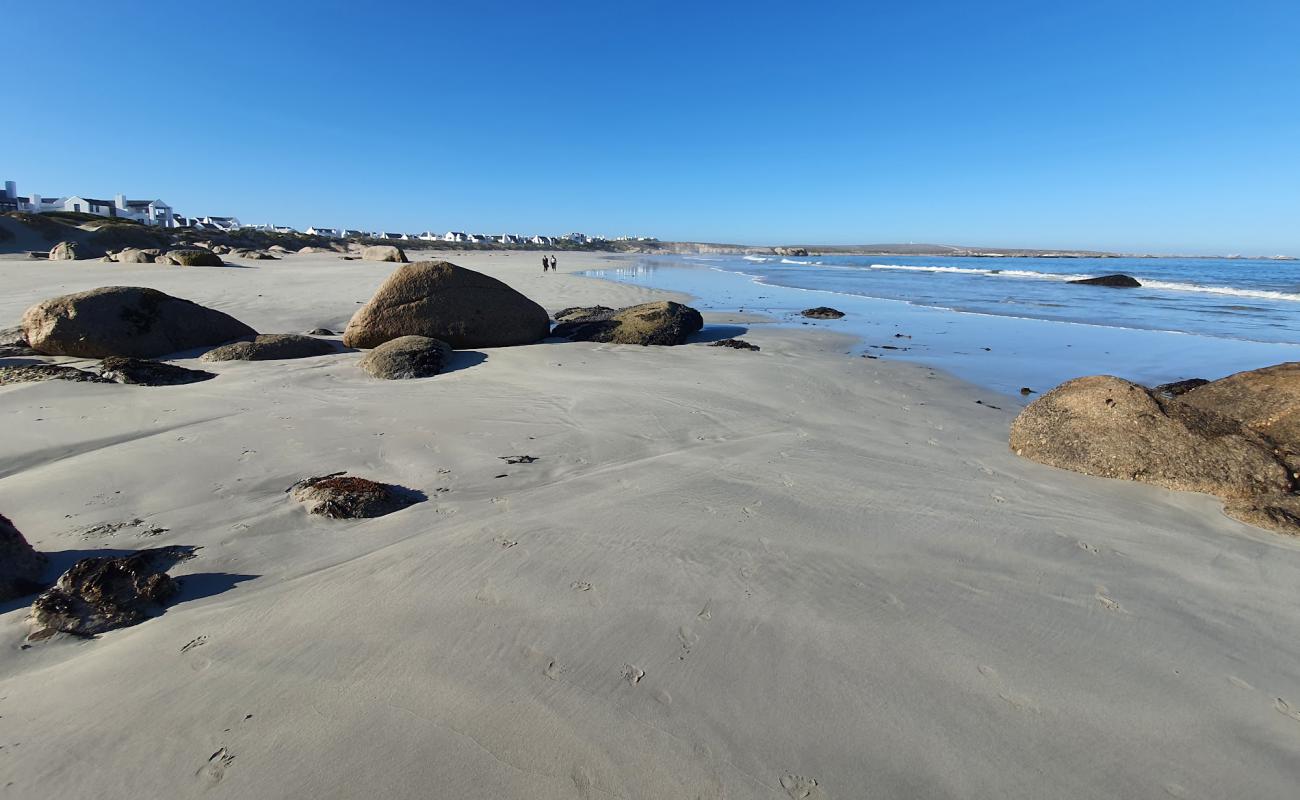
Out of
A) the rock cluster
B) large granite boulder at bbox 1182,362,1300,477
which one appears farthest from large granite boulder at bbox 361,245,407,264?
large granite boulder at bbox 1182,362,1300,477

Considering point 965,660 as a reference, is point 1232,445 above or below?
above

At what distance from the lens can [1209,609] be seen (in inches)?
108

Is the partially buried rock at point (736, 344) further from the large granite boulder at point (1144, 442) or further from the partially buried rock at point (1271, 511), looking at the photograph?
the partially buried rock at point (1271, 511)

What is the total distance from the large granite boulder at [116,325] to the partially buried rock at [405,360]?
2.72m

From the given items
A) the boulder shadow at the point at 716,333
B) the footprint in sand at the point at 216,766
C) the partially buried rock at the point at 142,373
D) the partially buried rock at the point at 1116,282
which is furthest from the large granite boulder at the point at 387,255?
the partially buried rock at the point at 1116,282

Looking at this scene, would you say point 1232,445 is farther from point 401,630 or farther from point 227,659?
point 227,659

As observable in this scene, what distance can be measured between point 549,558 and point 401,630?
0.76 meters

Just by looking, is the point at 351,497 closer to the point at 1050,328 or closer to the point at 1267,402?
the point at 1267,402

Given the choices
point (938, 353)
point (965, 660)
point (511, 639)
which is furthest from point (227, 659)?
point (938, 353)

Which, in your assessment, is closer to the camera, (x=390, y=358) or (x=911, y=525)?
(x=911, y=525)

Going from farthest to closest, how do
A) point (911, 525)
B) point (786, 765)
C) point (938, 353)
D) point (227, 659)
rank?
point (938, 353)
point (911, 525)
point (227, 659)
point (786, 765)

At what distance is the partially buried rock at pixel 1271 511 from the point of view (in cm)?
348

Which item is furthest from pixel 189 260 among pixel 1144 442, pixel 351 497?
pixel 1144 442

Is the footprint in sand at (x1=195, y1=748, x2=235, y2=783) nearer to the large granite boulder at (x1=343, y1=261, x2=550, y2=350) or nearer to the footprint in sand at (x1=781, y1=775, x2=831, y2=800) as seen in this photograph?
the footprint in sand at (x1=781, y1=775, x2=831, y2=800)
